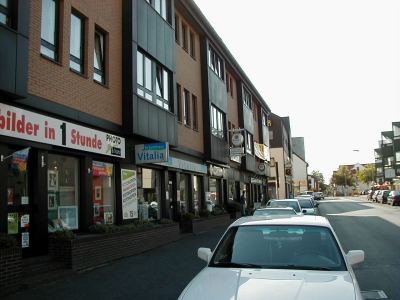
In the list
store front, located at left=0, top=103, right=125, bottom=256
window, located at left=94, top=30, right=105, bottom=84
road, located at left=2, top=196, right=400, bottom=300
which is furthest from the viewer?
window, located at left=94, top=30, right=105, bottom=84

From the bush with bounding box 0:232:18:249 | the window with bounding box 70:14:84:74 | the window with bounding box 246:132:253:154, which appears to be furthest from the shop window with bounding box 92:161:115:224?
the window with bounding box 246:132:253:154

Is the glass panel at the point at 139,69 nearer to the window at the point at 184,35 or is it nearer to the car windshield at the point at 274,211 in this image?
the car windshield at the point at 274,211

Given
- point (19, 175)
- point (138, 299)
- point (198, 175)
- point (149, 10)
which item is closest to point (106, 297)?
point (138, 299)

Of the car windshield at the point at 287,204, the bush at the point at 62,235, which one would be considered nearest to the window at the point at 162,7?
the car windshield at the point at 287,204

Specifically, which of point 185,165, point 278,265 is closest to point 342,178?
point 185,165

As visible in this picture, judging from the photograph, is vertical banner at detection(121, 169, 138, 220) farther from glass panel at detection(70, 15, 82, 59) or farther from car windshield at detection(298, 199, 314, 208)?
car windshield at detection(298, 199, 314, 208)

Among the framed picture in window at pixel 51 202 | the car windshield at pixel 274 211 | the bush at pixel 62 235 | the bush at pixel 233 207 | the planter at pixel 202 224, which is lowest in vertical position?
the planter at pixel 202 224

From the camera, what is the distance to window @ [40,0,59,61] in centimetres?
1022

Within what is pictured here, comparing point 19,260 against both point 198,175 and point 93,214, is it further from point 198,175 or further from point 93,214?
point 198,175

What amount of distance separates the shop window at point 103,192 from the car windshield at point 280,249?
25.5 ft

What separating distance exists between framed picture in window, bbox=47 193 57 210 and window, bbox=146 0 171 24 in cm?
934

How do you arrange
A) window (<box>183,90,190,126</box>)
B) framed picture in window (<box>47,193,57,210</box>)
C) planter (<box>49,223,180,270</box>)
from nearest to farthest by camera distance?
planter (<box>49,223,180,270</box>), framed picture in window (<box>47,193,57,210</box>), window (<box>183,90,190,126</box>)

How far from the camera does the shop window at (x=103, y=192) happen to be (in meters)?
12.1

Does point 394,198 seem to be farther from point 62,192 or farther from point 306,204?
point 62,192
